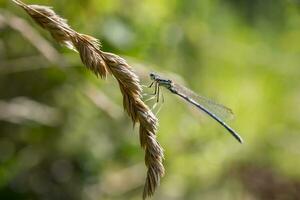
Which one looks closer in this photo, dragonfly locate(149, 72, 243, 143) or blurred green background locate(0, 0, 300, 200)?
dragonfly locate(149, 72, 243, 143)

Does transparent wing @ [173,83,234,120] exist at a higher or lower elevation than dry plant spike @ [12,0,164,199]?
higher

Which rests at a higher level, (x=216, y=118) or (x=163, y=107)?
(x=163, y=107)

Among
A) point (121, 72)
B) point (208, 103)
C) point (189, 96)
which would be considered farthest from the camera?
point (208, 103)

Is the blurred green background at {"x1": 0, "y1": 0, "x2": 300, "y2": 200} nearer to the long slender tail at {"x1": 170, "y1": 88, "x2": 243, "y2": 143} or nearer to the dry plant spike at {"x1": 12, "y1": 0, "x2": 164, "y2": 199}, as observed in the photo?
A: the long slender tail at {"x1": 170, "y1": 88, "x2": 243, "y2": 143}

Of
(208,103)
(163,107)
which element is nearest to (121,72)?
(208,103)

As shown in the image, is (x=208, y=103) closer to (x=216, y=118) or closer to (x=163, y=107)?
(x=216, y=118)

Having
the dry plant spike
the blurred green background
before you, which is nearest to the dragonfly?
the blurred green background

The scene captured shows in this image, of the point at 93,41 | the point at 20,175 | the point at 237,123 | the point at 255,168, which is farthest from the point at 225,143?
the point at 93,41
